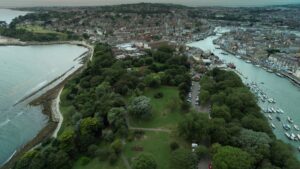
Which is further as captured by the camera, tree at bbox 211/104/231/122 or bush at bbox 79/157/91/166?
tree at bbox 211/104/231/122

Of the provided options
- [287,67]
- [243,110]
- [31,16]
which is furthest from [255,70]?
[31,16]

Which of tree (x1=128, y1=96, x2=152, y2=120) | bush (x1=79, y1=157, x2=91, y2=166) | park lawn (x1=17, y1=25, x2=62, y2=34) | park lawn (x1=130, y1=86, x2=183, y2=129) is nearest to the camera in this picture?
bush (x1=79, y1=157, x2=91, y2=166)

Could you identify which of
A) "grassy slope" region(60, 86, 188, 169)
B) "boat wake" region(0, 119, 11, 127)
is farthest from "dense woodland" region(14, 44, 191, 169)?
"boat wake" region(0, 119, 11, 127)

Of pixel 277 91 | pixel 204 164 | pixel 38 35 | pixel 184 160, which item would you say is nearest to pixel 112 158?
pixel 184 160

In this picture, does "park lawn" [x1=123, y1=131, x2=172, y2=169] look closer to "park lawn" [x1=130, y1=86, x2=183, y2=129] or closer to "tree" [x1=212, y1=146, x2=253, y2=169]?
"park lawn" [x1=130, y1=86, x2=183, y2=129]

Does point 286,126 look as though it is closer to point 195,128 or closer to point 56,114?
point 195,128

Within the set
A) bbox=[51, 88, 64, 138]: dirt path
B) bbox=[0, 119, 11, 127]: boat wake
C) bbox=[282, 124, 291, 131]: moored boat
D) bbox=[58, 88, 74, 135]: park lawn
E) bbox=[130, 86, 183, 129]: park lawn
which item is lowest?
bbox=[282, 124, 291, 131]: moored boat
